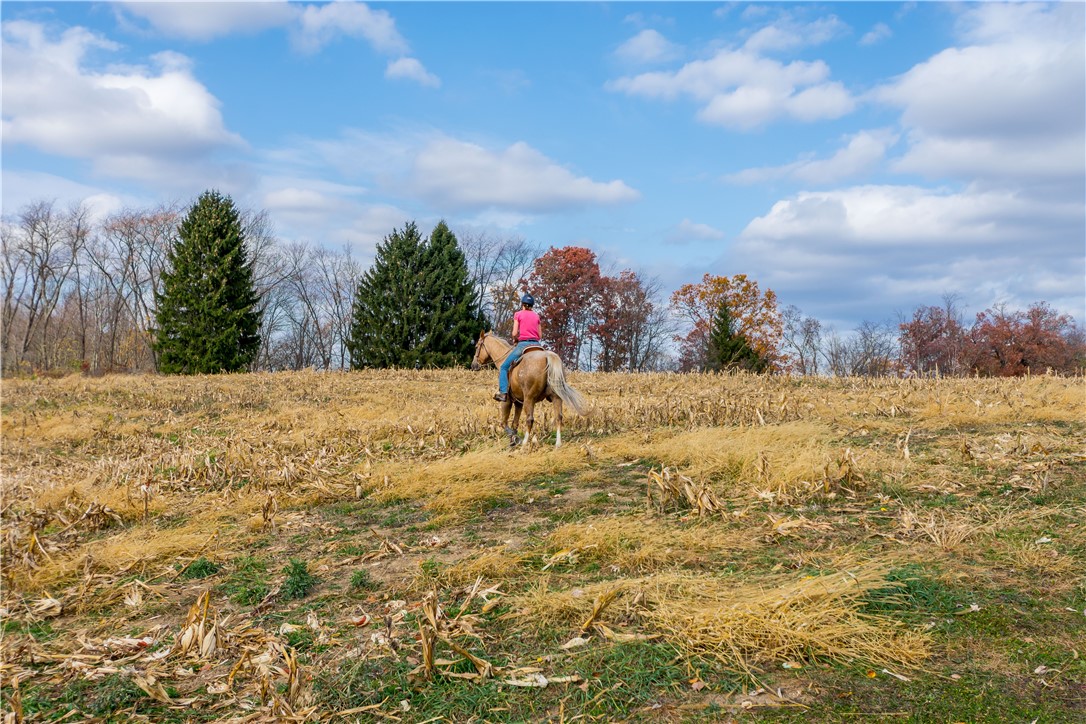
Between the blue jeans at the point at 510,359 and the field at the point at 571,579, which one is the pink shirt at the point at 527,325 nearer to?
the blue jeans at the point at 510,359

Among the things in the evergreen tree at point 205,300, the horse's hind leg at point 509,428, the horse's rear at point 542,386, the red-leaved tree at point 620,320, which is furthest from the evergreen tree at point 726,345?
the horse's rear at point 542,386

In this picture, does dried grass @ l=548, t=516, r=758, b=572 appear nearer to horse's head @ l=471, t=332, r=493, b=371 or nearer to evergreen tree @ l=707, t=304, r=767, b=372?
horse's head @ l=471, t=332, r=493, b=371

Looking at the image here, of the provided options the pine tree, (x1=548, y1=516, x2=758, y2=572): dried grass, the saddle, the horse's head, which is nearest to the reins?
the horse's head

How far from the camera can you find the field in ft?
12.9

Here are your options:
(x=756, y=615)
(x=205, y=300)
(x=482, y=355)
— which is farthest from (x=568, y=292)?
(x=756, y=615)

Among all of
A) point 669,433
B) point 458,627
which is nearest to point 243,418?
point 669,433

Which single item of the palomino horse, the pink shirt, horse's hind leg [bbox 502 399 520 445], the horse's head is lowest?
horse's hind leg [bbox 502 399 520 445]

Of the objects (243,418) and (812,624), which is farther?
(243,418)

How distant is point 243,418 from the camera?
17656mm

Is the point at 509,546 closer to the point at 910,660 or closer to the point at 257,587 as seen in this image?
the point at 257,587

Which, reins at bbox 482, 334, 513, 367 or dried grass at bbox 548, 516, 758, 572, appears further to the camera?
reins at bbox 482, 334, 513, 367

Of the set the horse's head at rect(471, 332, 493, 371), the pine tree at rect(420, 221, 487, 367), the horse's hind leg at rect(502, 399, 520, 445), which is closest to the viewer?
the horse's hind leg at rect(502, 399, 520, 445)

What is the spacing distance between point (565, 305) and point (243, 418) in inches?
1399

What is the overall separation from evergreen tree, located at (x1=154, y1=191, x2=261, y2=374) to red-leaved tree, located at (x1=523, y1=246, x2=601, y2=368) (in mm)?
20993
